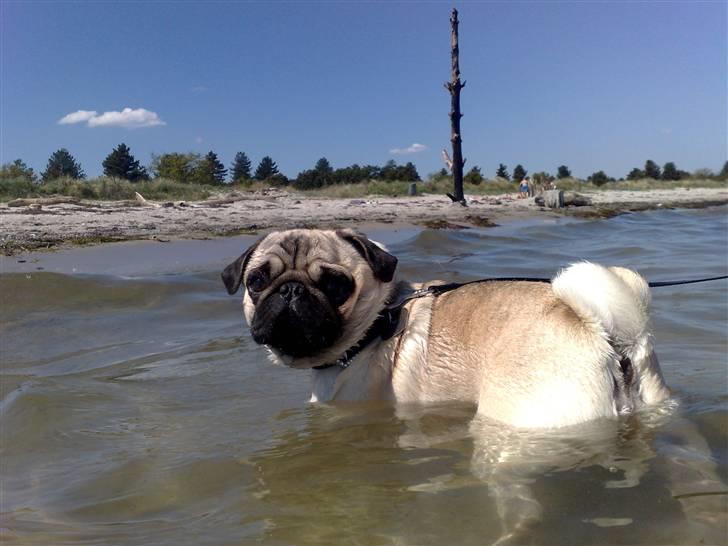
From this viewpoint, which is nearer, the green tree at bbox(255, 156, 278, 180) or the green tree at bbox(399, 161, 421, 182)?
the green tree at bbox(399, 161, 421, 182)

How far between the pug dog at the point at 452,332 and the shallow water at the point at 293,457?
143 mm

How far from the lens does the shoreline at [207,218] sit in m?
11.2

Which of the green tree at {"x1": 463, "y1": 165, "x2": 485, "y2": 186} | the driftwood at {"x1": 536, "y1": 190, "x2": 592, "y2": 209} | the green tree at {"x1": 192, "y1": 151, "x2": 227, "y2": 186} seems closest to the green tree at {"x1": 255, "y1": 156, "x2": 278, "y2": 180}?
the green tree at {"x1": 192, "y1": 151, "x2": 227, "y2": 186}

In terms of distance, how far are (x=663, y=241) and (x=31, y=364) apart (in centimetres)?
1152

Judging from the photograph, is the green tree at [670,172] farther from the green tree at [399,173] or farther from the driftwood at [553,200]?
the driftwood at [553,200]

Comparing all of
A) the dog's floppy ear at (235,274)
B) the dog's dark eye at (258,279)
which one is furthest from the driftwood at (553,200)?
the dog's dark eye at (258,279)

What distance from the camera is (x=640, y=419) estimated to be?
10.6ft

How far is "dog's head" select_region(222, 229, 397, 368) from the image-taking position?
3.74 m

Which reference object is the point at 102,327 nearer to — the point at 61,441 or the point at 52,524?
the point at 61,441

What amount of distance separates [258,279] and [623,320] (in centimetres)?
208

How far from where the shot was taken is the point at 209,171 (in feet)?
214

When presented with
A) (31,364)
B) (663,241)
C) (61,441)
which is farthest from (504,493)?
(663,241)

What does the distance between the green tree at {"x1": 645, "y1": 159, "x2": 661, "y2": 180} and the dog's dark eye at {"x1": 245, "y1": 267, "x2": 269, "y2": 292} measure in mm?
68884

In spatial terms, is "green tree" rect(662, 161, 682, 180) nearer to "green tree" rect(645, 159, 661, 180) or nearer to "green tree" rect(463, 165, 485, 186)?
"green tree" rect(645, 159, 661, 180)
